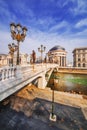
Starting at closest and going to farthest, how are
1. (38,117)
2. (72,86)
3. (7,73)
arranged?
(7,73), (38,117), (72,86)

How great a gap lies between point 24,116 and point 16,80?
363 cm

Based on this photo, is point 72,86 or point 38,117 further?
point 72,86

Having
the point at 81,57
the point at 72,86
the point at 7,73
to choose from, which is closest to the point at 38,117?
the point at 7,73

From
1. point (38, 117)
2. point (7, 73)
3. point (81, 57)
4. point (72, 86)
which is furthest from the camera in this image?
point (81, 57)

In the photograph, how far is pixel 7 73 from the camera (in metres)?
5.59

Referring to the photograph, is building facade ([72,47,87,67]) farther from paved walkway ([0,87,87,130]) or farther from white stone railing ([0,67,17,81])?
white stone railing ([0,67,17,81])

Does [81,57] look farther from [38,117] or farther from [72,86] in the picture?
[38,117]

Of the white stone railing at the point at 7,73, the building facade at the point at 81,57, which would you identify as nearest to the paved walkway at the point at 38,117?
the white stone railing at the point at 7,73

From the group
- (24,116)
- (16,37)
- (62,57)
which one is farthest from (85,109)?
(62,57)

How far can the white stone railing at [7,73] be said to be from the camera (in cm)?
519

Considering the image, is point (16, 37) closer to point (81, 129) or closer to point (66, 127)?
point (66, 127)

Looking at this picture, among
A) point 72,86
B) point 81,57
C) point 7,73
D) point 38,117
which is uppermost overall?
point 81,57

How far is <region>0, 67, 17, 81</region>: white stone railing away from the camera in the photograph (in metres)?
5.19

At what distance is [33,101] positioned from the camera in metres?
10.5
